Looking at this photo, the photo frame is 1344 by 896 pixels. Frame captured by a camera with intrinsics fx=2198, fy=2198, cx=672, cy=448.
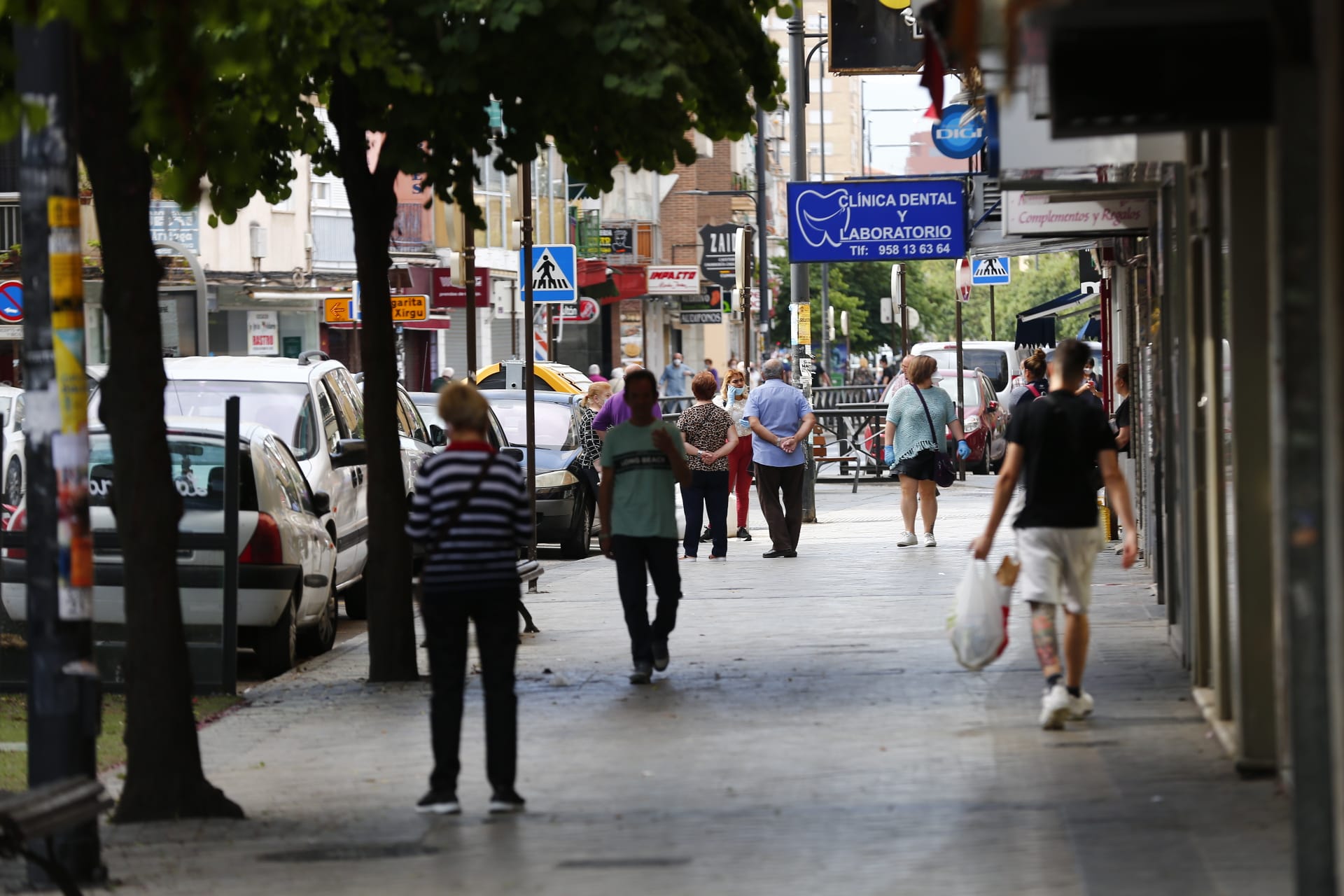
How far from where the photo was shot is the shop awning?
33.3 m

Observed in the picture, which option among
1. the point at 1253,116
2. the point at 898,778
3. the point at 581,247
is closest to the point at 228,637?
the point at 898,778

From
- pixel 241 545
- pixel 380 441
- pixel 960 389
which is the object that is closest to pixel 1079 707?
pixel 380 441

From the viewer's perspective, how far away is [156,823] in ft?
28.2

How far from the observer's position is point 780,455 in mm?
20219

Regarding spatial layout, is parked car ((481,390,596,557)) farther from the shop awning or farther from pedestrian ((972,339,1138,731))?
the shop awning

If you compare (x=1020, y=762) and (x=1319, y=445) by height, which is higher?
(x=1319, y=445)

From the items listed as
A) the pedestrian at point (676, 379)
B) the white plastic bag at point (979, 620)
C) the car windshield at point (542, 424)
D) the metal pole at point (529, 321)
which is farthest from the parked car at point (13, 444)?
the pedestrian at point (676, 379)

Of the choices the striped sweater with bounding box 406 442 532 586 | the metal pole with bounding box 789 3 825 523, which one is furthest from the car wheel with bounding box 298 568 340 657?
the metal pole with bounding box 789 3 825 523

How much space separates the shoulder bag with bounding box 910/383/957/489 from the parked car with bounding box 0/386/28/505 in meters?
8.01

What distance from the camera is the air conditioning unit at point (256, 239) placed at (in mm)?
44969

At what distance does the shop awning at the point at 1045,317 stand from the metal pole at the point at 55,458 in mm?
26447

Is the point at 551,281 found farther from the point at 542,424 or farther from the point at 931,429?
the point at 931,429

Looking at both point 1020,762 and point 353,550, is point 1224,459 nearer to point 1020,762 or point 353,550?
point 1020,762

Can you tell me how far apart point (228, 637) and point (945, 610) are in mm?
5254
